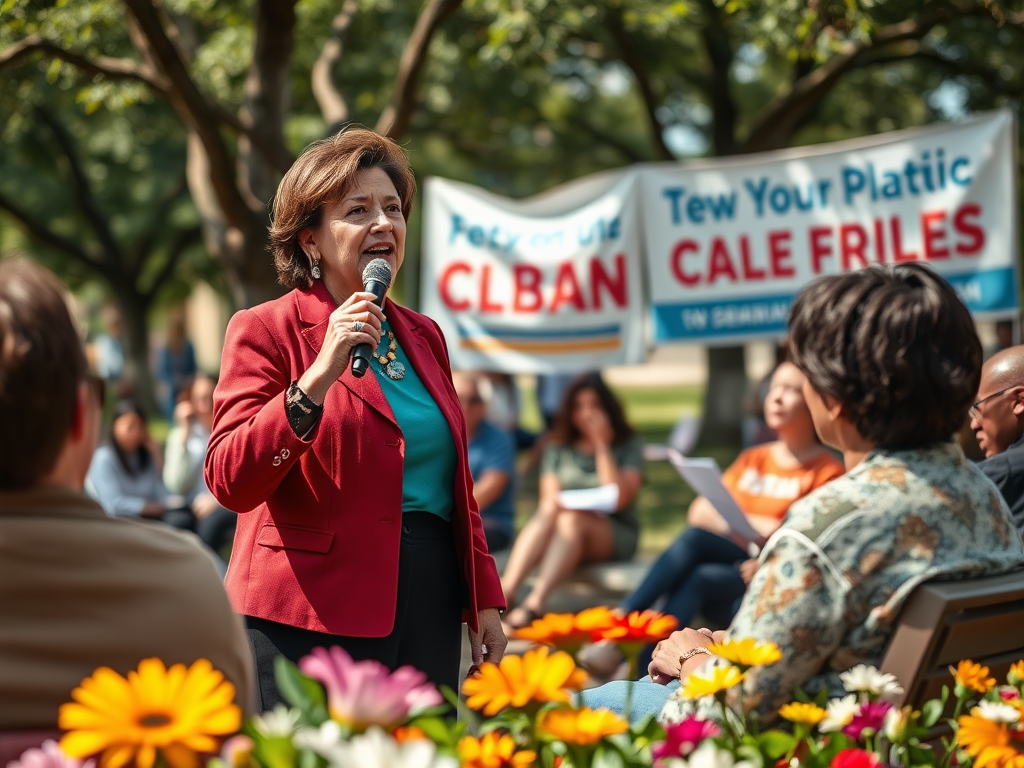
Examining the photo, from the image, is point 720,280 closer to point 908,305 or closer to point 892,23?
point 892,23

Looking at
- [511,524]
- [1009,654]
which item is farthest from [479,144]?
[1009,654]

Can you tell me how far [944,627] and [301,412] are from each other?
4.25 ft

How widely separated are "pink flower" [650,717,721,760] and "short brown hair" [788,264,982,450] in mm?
619

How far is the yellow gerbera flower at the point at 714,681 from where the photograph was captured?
1817mm

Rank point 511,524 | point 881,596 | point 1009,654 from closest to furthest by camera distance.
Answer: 1. point 881,596
2. point 1009,654
3. point 511,524

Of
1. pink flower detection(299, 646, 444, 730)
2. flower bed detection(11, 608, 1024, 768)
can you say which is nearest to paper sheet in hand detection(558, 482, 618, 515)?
flower bed detection(11, 608, 1024, 768)

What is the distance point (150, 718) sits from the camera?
57.4 inches

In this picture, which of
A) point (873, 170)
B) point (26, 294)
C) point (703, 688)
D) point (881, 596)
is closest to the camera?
point (26, 294)

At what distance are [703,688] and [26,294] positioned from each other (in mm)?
1116

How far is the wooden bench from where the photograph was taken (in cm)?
195

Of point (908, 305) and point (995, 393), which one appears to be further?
point (995, 393)

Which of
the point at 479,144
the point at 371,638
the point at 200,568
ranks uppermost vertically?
the point at 479,144

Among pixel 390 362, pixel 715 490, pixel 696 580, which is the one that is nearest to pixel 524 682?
pixel 390 362

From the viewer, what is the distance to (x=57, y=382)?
171cm
